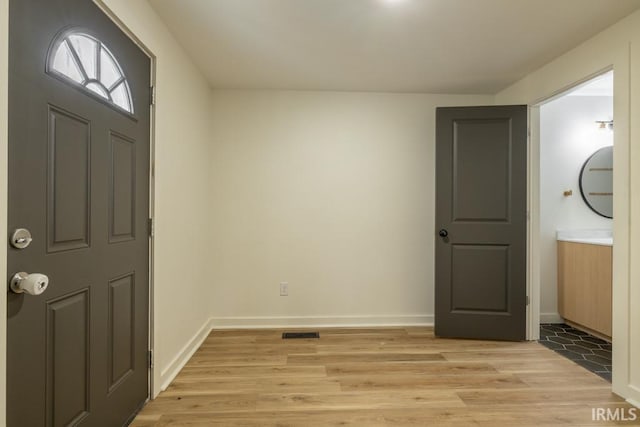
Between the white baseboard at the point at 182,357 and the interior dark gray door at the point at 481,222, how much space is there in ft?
7.14

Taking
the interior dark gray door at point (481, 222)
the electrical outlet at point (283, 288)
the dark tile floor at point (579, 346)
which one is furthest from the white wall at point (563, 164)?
the electrical outlet at point (283, 288)

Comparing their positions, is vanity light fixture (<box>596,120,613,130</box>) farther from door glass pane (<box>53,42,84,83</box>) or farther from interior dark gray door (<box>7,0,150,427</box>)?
door glass pane (<box>53,42,84,83</box>)

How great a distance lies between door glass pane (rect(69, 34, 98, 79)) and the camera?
1.42 meters

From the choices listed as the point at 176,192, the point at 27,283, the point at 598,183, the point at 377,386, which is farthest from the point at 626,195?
the point at 27,283

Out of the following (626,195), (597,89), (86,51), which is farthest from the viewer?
(597,89)

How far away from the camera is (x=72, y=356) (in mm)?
1403

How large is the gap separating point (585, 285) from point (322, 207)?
8.70 feet

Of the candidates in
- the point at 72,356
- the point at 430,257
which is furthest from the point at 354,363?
the point at 72,356

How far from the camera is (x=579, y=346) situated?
3053 millimetres

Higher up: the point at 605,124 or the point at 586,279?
the point at 605,124

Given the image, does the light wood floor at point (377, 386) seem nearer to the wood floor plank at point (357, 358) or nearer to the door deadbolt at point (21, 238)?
the wood floor plank at point (357, 358)

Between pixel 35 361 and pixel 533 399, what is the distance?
259 cm

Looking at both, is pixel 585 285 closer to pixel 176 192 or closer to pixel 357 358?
pixel 357 358

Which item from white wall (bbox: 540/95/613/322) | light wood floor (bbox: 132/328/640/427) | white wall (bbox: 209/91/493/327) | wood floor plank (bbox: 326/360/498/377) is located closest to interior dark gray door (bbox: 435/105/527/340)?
light wood floor (bbox: 132/328/640/427)
